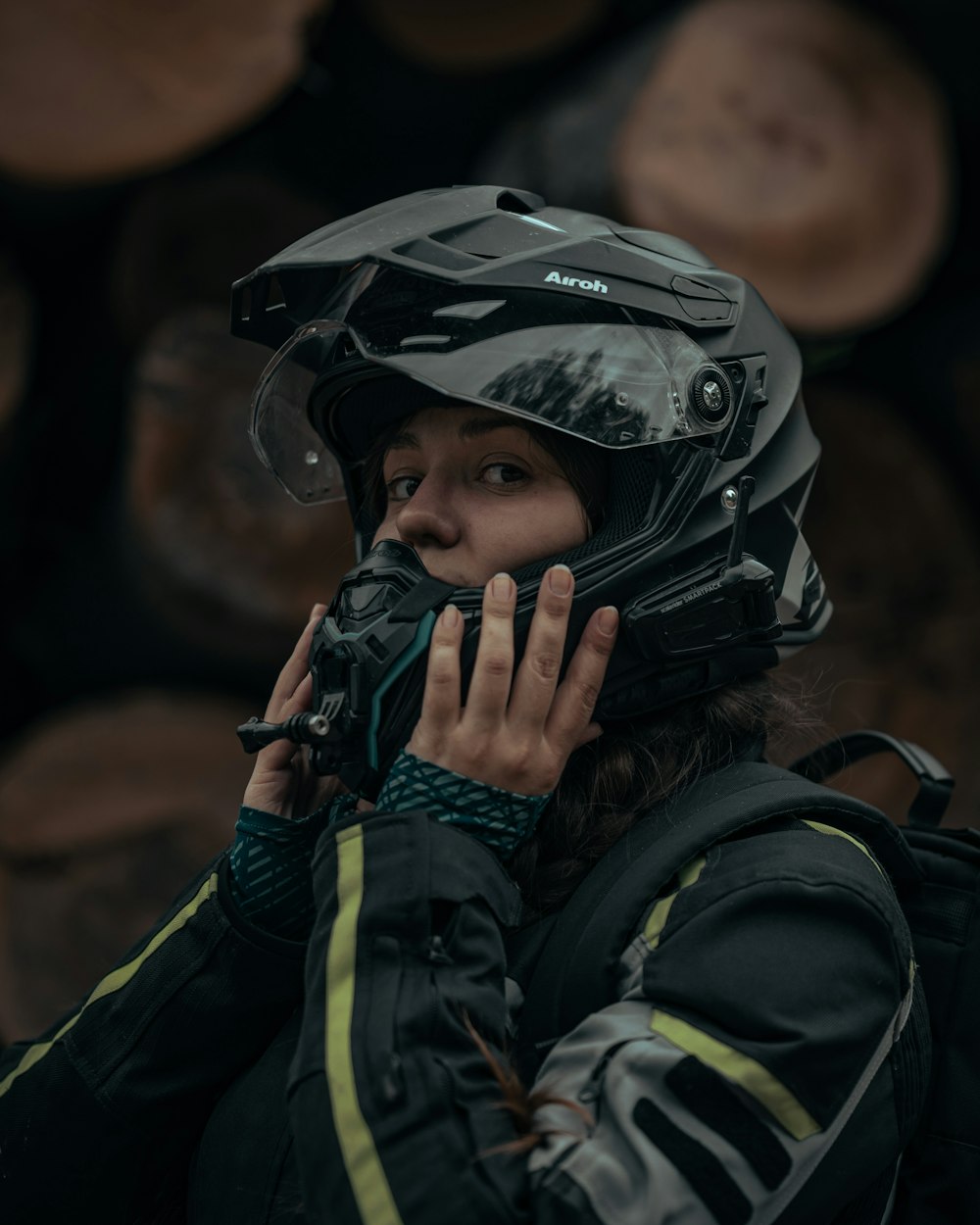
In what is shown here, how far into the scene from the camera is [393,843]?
1056 mm

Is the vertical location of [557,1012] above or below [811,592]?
below

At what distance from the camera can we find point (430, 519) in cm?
128

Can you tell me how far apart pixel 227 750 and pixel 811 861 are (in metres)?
1.51

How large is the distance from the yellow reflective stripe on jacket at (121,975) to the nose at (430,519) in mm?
445

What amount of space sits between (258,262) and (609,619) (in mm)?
1415

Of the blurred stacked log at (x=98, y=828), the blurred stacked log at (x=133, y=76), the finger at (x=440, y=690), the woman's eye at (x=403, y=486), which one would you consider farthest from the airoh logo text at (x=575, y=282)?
the blurred stacked log at (x=98, y=828)

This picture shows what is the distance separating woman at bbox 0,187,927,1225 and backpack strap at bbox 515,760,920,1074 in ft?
0.07

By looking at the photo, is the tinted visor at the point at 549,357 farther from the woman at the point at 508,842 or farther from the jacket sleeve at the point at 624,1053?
the jacket sleeve at the point at 624,1053

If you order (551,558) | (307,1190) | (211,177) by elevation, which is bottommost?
(307,1190)

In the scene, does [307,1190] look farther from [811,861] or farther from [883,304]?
[883,304]

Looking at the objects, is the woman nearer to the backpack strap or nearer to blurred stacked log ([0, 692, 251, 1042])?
the backpack strap

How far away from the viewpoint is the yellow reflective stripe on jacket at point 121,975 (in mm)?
1351

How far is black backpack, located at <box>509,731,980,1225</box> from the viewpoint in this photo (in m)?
1.08

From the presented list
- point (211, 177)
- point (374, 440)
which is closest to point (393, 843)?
point (374, 440)
